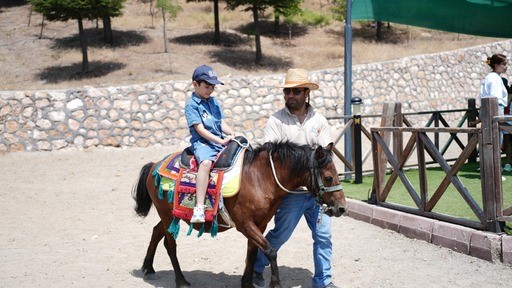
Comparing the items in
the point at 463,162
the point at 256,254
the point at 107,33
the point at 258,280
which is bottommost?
the point at 258,280

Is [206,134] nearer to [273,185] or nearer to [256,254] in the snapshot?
[273,185]

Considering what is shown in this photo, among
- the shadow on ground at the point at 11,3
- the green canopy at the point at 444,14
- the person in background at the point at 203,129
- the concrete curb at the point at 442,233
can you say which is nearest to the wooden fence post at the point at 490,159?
the concrete curb at the point at 442,233

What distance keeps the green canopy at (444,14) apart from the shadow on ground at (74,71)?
14.8m

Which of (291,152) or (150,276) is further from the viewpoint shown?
(150,276)

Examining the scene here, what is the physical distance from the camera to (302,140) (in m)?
4.93

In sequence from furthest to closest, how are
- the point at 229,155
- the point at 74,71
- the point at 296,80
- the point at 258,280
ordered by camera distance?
the point at 74,71, the point at 258,280, the point at 229,155, the point at 296,80

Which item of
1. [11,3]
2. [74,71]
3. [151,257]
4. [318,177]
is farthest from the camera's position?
[11,3]

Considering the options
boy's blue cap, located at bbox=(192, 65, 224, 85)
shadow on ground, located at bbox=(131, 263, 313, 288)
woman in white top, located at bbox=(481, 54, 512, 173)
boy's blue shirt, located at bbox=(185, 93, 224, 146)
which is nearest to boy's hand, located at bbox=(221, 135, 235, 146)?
boy's blue shirt, located at bbox=(185, 93, 224, 146)

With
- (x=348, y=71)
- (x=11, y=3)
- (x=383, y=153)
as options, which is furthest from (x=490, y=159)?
(x=11, y=3)

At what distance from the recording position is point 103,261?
623 centimetres

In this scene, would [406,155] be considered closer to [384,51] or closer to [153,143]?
[153,143]

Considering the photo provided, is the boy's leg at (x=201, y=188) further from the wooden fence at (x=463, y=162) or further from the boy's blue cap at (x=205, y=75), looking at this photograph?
the wooden fence at (x=463, y=162)

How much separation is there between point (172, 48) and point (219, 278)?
23095 millimetres

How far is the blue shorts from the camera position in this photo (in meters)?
4.89
